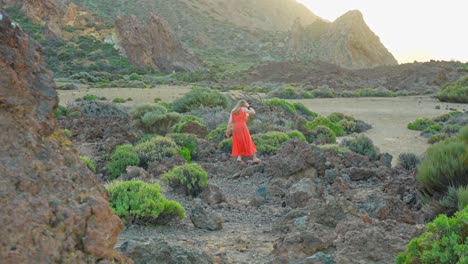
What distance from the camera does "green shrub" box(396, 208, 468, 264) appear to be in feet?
11.5

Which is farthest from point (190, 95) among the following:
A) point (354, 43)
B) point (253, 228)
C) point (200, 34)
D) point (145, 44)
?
point (200, 34)

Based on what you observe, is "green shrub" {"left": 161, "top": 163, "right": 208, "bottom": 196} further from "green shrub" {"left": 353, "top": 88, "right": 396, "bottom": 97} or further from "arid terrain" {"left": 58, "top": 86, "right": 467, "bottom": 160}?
"green shrub" {"left": 353, "top": 88, "right": 396, "bottom": 97}

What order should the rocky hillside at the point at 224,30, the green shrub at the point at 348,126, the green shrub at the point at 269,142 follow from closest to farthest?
the green shrub at the point at 269,142
the green shrub at the point at 348,126
the rocky hillside at the point at 224,30

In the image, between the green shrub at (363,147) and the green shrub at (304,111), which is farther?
the green shrub at (304,111)

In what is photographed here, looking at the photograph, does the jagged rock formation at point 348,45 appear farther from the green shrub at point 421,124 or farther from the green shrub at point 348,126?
the green shrub at point 348,126

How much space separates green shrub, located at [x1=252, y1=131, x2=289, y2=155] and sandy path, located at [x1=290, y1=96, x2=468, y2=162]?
8.77 ft

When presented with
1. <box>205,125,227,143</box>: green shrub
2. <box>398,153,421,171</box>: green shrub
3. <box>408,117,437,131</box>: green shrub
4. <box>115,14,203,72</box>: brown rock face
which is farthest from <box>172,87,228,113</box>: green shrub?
<box>115,14,203,72</box>: brown rock face

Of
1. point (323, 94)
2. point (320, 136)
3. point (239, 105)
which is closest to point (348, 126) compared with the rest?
point (320, 136)

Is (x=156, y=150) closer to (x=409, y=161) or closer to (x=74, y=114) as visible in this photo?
(x=409, y=161)

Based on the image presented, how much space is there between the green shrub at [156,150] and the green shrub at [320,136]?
4.86 metres

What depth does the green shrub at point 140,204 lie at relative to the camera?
20.5 feet

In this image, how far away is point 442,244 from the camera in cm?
360

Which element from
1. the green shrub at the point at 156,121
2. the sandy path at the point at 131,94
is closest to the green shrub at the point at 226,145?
the green shrub at the point at 156,121

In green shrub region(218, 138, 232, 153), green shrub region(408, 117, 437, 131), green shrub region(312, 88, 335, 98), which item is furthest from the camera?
green shrub region(312, 88, 335, 98)
